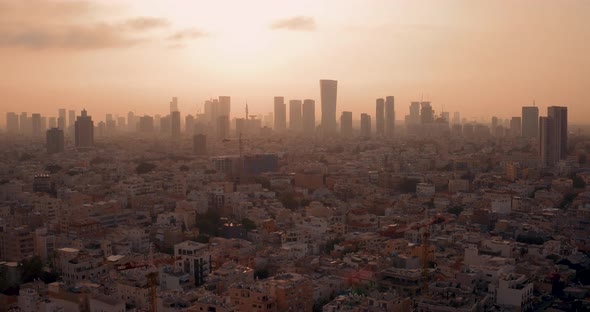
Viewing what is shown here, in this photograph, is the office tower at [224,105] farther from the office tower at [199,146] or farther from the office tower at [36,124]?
the office tower at [199,146]

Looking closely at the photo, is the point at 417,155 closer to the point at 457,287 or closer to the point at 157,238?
the point at 157,238

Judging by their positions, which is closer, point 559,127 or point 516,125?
point 559,127

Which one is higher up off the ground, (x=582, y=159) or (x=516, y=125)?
(x=516, y=125)

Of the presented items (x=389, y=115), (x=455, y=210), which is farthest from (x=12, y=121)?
(x=455, y=210)

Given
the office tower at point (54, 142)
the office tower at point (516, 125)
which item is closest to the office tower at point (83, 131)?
the office tower at point (54, 142)

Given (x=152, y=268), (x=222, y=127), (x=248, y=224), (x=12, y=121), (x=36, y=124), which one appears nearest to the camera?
(x=152, y=268)

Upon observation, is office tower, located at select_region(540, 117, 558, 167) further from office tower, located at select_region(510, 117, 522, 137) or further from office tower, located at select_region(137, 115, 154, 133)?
office tower, located at select_region(137, 115, 154, 133)

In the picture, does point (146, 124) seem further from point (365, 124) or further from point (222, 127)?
point (365, 124)
